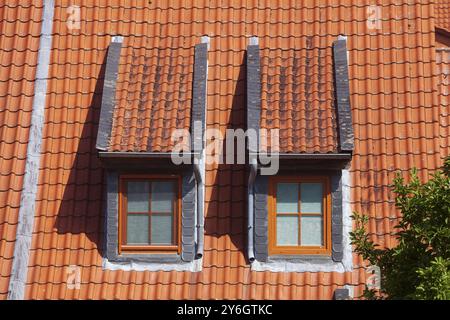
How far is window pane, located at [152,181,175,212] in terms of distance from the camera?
36.2ft

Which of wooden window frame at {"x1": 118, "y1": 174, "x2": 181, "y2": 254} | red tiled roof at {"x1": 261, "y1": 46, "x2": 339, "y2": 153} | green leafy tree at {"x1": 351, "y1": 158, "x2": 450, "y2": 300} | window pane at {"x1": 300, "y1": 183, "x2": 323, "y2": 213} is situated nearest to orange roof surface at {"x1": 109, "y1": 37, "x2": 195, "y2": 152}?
wooden window frame at {"x1": 118, "y1": 174, "x2": 181, "y2": 254}

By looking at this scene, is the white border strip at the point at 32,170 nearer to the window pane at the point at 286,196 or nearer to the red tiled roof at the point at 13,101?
the red tiled roof at the point at 13,101

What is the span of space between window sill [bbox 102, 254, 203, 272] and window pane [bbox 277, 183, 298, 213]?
1110 mm

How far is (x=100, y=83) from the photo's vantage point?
1198cm

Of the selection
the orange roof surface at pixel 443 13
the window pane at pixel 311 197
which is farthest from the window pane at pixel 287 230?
the orange roof surface at pixel 443 13

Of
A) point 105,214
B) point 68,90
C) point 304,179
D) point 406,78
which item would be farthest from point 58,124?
point 406,78

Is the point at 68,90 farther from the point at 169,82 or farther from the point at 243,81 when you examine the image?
the point at 243,81

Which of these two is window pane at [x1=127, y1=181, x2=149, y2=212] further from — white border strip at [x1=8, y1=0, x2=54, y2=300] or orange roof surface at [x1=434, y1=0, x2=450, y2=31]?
orange roof surface at [x1=434, y1=0, x2=450, y2=31]

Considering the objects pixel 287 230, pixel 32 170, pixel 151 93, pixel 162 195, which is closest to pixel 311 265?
pixel 287 230

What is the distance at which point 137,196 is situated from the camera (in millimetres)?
11094

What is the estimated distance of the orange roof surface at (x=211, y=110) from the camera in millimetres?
10852
